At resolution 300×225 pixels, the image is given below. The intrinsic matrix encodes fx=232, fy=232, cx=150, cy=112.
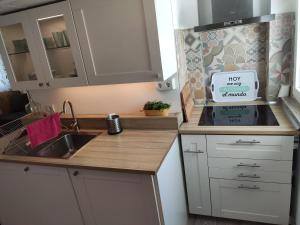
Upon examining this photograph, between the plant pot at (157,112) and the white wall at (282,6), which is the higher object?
the white wall at (282,6)

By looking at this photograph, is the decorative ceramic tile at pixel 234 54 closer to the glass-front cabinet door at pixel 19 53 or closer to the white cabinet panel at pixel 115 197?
the white cabinet panel at pixel 115 197

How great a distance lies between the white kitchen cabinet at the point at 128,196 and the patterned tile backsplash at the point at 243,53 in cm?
83

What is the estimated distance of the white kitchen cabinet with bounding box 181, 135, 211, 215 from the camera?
174 cm

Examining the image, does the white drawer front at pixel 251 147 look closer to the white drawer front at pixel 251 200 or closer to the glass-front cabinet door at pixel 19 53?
the white drawer front at pixel 251 200

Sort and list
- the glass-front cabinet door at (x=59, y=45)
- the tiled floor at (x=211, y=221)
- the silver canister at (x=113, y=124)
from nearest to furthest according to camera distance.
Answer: the glass-front cabinet door at (x=59, y=45) → the silver canister at (x=113, y=124) → the tiled floor at (x=211, y=221)

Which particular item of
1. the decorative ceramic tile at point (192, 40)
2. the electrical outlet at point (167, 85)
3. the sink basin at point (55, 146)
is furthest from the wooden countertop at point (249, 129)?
the sink basin at point (55, 146)

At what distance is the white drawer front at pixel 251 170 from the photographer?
1.61 meters

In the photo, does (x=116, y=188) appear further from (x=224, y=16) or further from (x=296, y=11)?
(x=296, y=11)

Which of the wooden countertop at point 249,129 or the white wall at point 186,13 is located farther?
the white wall at point 186,13

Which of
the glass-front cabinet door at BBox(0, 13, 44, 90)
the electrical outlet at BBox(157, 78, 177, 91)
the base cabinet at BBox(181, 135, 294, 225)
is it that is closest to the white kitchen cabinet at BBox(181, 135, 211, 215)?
the base cabinet at BBox(181, 135, 294, 225)

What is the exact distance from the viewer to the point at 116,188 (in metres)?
1.44

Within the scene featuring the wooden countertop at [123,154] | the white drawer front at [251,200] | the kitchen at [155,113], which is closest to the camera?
the wooden countertop at [123,154]

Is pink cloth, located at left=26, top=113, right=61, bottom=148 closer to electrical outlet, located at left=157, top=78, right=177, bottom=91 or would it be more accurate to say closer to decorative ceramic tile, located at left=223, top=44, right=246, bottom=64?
electrical outlet, located at left=157, top=78, right=177, bottom=91

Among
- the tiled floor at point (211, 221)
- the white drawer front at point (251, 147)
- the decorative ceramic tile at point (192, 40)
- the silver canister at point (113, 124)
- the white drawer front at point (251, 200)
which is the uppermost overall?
the decorative ceramic tile at point (192, 40)
